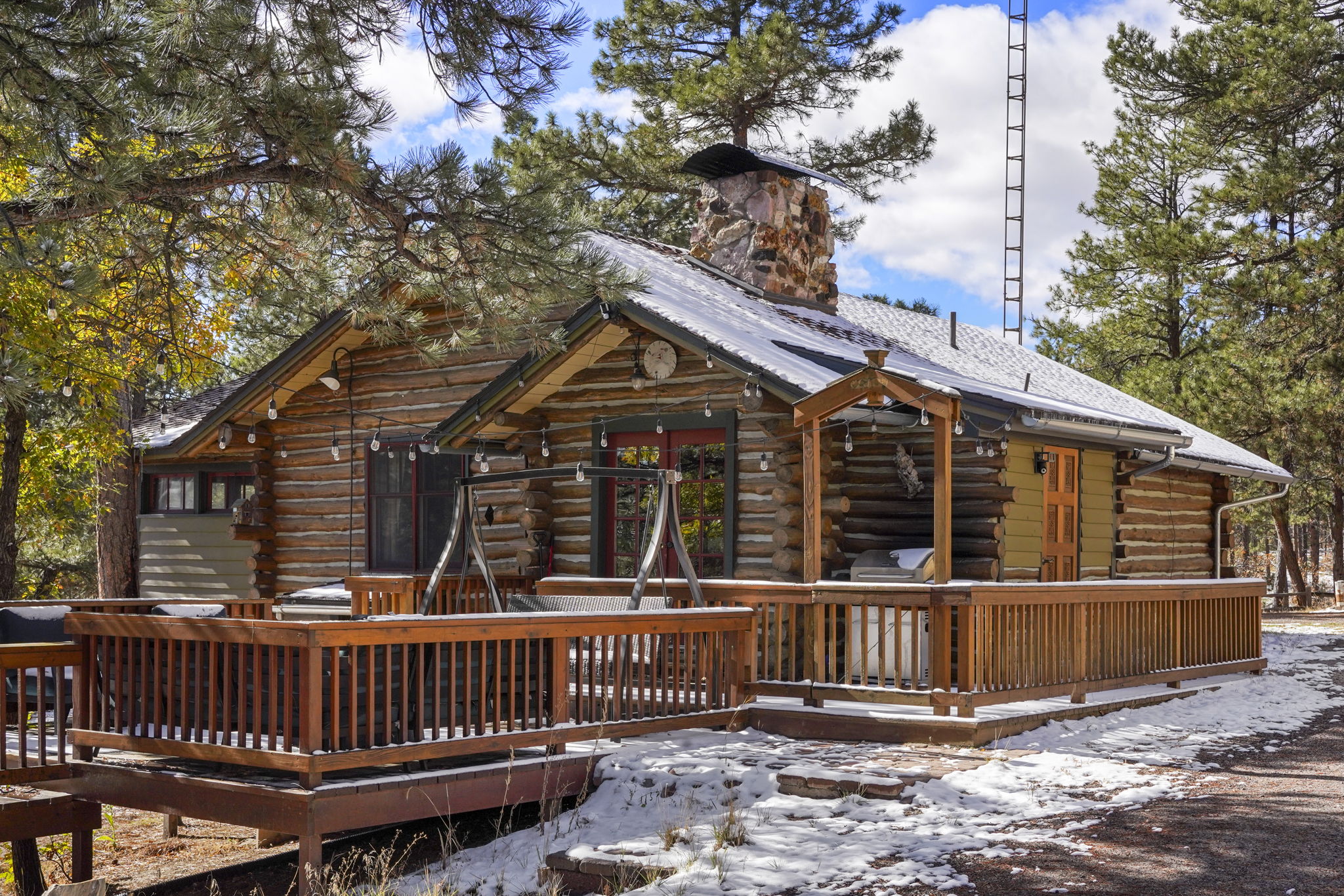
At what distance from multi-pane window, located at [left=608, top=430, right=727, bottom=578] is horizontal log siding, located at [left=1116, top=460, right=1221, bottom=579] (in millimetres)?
5800

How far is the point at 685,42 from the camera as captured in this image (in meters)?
27.5

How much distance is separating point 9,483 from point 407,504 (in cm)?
432

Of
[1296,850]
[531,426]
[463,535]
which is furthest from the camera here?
[531,426]

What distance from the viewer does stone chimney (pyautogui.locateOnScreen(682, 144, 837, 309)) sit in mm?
16875

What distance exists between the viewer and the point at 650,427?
13.0 m

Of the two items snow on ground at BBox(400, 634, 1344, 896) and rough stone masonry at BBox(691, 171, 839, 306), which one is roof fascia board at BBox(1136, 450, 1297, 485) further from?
snow on ground at BBox(400, 634, 1344, 896)

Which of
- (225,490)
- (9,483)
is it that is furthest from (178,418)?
(9,483)

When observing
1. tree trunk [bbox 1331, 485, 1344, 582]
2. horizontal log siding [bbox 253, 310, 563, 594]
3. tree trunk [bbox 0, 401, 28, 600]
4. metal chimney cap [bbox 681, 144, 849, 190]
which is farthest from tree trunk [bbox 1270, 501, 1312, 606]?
tree trunk [bbox 0, 401, 28, 600]

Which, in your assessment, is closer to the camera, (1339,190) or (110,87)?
(110,87)

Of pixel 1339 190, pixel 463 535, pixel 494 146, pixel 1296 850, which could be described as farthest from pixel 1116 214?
pixel 1296 850

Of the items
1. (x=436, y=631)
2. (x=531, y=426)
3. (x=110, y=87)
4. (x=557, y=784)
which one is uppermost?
(x=110, y=87)

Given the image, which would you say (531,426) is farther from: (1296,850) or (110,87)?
(1296,850)

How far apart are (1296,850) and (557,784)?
4309mm

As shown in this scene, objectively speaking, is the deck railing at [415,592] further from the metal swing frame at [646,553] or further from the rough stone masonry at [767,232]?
the rough stone masonry at [767,232]
